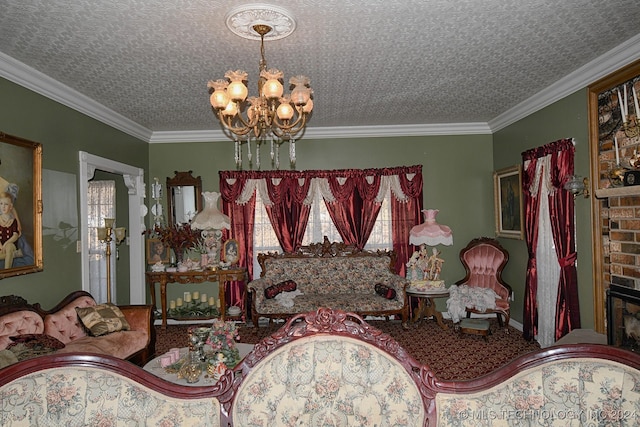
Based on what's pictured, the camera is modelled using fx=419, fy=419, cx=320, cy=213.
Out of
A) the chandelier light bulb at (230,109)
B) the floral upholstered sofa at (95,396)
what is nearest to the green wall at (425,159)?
the chandelier light bulb at (230,109)

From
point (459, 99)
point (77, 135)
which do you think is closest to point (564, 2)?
point (459, 99)

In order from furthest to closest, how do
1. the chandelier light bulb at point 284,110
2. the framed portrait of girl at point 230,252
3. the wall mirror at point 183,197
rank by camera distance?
1. the wall mirror at point 183,197
2. the framed portrait of girl at point 230,252
3. the chandelier light bulb at point 284,110

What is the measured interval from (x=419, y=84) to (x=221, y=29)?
229 cm

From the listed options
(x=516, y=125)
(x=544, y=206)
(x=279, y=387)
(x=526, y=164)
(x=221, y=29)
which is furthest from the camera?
(x=516, y=125)

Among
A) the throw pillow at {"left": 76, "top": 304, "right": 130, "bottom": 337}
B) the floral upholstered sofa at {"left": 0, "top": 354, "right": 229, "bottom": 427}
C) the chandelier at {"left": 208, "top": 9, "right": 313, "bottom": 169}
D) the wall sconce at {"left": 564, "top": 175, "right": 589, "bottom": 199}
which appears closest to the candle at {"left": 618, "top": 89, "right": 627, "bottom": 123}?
the wall sconce at {"left": 564, "top": 175, "right": 589, "bottom": 199}

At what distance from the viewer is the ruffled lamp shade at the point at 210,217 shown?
6.30 meters

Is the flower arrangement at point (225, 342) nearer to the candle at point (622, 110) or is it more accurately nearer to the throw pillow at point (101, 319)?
the throw pillow at point (101, 319)

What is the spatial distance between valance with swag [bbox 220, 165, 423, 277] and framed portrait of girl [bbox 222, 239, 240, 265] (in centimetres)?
13

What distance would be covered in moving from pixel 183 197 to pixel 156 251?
3.11 feet

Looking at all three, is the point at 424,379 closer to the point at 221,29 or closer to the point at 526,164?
the point at 221,29

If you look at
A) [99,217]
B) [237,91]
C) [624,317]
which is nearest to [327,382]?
[237,91]

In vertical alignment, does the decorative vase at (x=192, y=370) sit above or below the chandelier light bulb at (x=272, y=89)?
below

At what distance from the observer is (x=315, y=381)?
168 cm

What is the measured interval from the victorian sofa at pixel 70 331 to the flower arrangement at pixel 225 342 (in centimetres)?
87
